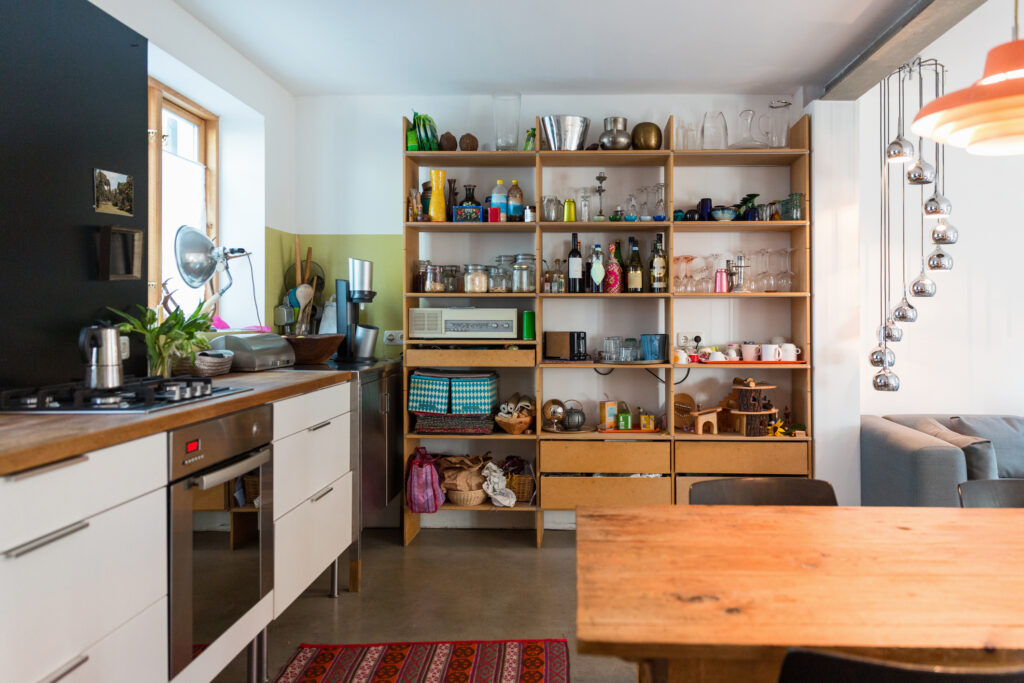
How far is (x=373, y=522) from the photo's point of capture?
3.67 meters

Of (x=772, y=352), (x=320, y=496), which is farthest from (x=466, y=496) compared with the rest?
(x=772, y=352)

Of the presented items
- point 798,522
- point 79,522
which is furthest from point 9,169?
point 798,522

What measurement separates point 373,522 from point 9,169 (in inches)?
99.5

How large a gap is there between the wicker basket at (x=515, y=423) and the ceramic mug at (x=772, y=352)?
1420mm

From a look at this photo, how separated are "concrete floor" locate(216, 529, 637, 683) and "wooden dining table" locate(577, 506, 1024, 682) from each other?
3.36ft

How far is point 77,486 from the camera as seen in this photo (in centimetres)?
126

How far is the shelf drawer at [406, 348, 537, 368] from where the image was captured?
3496 millimetres

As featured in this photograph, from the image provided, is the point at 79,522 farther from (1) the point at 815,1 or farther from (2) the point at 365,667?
(1) the point at 815,1

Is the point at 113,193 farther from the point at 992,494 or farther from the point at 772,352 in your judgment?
the point at 772,352

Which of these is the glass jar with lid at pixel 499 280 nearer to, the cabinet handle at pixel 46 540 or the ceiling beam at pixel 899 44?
the ceiling beam at pixel 899 44

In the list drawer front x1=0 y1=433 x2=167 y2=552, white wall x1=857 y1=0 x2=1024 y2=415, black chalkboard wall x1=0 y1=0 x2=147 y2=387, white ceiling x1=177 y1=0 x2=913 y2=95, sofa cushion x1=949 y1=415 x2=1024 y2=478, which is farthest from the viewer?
white wall x1=857 y1=0 x2=1024 y2=415

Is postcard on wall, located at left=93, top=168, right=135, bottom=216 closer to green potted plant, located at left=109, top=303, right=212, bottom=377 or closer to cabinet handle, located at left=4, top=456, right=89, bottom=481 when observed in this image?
green potted plant, located at left=109, top=303, right=212, bottom=377

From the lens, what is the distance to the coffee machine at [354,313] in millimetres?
3377

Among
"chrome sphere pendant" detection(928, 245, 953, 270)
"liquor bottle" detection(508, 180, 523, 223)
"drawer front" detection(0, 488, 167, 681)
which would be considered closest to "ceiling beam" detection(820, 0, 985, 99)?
"chrome sphere pendant" detection(928, 245, 953, 270)
